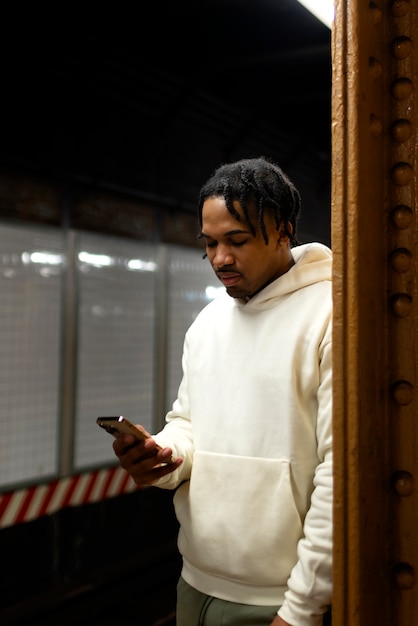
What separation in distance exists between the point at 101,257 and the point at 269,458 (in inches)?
144

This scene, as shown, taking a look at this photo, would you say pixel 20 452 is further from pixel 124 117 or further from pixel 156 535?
pixel 124 117

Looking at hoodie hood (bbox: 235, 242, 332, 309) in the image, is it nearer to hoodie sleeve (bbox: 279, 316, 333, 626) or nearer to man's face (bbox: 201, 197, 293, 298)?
man's face (bbox: 201, 197, 293, 298)

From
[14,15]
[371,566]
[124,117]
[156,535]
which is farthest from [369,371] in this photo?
[156,535]

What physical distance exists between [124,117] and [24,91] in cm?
106

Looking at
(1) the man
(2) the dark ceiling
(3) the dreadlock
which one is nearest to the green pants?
(1) the man

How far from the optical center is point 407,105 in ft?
3.21

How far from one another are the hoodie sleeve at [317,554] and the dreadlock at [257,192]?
457mm

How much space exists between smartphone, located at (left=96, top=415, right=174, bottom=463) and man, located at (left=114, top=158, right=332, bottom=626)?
0.8 inches

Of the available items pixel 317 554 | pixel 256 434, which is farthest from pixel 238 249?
pixel 317 554

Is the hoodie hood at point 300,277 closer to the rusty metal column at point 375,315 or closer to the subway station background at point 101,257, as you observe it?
the rusty metal column at point 375,315

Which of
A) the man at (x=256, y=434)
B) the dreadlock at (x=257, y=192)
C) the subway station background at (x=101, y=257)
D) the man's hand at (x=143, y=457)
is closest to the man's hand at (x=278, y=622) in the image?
the man at (x=256, y=434)

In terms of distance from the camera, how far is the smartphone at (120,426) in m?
1.42

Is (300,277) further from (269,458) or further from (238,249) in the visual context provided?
(269,458)

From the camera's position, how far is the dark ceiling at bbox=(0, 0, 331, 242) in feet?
14.6
